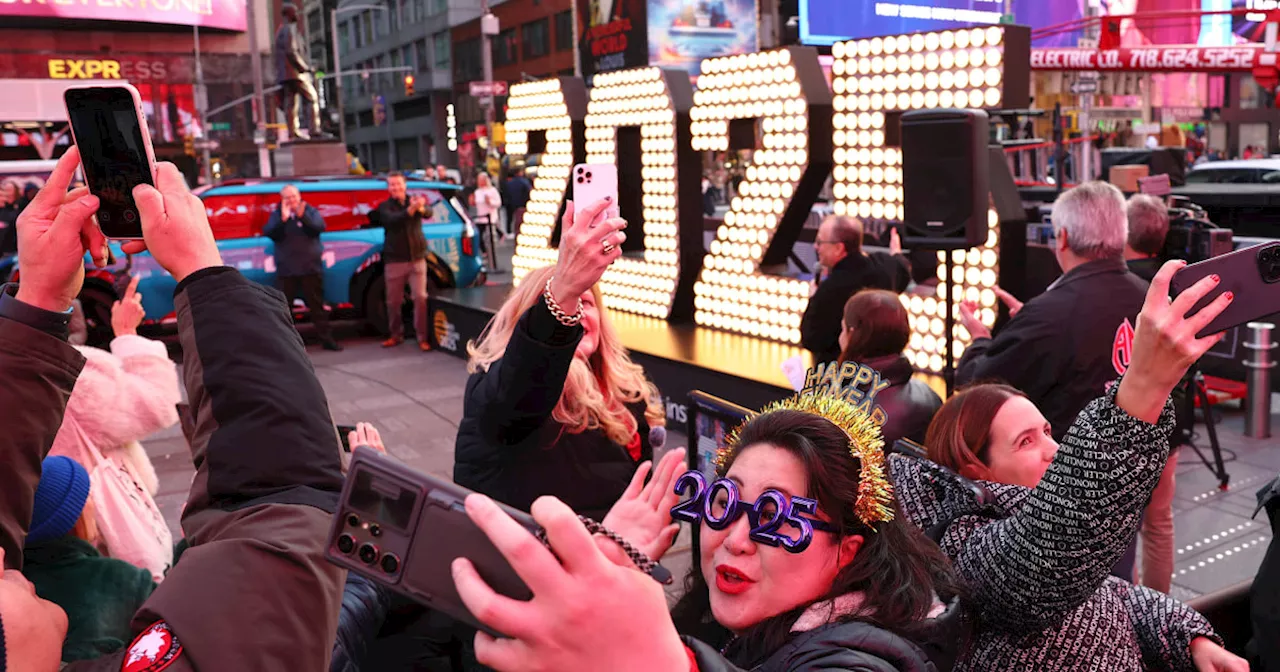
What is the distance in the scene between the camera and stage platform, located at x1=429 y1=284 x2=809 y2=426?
24.3 feet

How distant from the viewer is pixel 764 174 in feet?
29.9

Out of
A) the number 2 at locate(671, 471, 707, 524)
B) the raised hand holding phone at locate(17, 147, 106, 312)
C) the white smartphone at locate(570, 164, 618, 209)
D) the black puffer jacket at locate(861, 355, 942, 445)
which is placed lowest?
the black puffer jacket at locate(861, 355, 942, 445)

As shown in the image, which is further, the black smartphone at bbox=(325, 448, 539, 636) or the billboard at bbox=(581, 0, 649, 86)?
the billboard at bbox=(581, 0, 649, 86)

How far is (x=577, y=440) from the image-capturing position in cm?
312

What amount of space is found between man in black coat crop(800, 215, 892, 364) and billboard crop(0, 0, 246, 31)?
36527 mm

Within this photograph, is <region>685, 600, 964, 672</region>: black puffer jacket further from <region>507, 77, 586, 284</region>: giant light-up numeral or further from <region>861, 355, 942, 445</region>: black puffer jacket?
<region>507, 77, 586, 284</region>: giant light-up numeral

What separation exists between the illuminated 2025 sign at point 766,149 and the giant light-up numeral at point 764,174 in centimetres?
1

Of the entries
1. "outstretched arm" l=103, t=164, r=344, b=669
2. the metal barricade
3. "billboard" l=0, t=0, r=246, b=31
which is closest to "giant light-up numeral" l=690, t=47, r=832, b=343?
the metal barricade

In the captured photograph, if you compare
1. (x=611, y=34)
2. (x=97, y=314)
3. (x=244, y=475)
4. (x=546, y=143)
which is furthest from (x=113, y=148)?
(x=611, y=34)

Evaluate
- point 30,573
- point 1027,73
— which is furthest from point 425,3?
point 30,573

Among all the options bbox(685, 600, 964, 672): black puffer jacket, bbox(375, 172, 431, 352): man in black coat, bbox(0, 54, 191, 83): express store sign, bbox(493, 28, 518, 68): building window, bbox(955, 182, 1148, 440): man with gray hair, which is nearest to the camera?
bbox(685, 600, 964, 672): black puffer jacket

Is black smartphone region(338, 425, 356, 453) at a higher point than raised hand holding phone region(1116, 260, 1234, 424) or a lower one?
lower

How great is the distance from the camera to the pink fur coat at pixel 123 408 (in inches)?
137

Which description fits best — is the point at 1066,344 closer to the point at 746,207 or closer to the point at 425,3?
the point at 746,207
